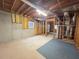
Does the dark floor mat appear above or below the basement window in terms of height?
below

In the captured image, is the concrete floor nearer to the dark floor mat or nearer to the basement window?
the dark floor mat

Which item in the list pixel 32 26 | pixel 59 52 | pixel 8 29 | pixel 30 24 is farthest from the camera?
pixel 32 26

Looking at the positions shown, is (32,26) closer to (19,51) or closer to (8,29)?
(8,29)

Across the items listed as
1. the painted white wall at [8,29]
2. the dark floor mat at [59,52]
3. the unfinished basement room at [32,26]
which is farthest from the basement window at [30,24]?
the dark floor mat at [59,52]

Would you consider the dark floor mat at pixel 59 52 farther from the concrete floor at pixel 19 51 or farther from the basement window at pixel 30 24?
the basement window at pixel 30 24

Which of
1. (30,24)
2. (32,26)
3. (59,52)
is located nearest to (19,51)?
(59,52)

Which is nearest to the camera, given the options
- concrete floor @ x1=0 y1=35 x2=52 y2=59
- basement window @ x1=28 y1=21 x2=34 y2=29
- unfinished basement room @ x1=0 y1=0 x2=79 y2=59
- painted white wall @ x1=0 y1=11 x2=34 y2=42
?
concrete floor @ x1=0 y1=35 x2=52 y2=59

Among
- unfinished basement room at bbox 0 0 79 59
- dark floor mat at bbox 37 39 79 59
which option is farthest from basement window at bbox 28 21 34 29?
dark floor mat at bbox 37 39 79 59

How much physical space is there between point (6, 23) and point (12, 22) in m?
0.52

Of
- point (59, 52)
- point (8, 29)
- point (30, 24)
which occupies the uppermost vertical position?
point (30, 24)

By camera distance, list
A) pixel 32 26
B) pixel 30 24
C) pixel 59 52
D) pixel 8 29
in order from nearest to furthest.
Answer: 1. pixel 59 52
2. pixel 8 29
3. pixel 30 24
4. pixel 32 26

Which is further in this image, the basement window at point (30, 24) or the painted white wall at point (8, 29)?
the basement window at point (30, 24)

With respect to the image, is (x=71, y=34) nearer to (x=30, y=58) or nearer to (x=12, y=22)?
(x=30, y=58)

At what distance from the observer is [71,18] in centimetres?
571
